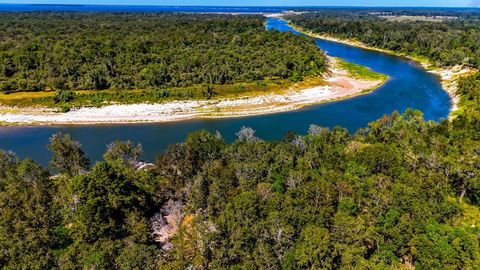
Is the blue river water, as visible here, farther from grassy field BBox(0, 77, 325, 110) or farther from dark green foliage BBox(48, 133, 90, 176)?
dark green foliage BBox(48, 133, 90, 176)

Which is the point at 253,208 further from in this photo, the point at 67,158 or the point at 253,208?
the point at 67,158

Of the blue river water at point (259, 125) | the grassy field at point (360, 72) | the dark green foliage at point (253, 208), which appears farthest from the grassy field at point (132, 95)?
the dark green foliage at point (253, 208)

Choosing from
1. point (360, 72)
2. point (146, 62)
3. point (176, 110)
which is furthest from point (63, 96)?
point (360, 72)

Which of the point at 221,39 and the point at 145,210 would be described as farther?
the point at 221,39

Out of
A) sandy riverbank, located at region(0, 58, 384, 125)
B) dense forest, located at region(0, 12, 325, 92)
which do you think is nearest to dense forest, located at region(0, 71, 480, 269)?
sandy riverbank, located at region(0, 58, 384, 125)

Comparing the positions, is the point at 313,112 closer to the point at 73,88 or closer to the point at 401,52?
the point at 73,88

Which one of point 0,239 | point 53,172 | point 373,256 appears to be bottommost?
point 53,172

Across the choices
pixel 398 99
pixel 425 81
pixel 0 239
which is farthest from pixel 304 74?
pixel 0 239

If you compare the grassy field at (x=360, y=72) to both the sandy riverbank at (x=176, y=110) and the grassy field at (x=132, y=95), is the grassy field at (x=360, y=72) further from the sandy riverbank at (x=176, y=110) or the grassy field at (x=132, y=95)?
the grassy field at (x=132, y=95)
